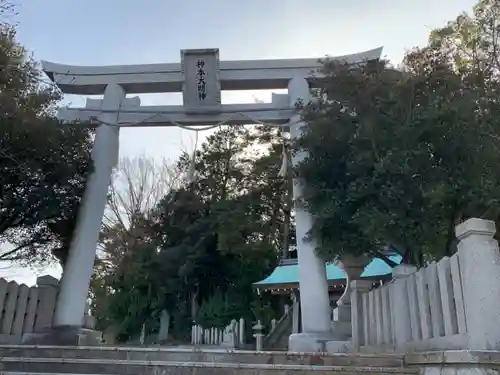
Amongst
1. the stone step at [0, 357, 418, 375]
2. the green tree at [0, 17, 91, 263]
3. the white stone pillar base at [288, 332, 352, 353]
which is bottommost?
the stone step at [0, 357, 418, 375]

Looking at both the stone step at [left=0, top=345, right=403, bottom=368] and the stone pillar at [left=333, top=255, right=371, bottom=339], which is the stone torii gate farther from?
the stone step at [left=0, top=345, right=403, bottom=368]

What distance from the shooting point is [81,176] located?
686 cm

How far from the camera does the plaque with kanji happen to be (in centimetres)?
690

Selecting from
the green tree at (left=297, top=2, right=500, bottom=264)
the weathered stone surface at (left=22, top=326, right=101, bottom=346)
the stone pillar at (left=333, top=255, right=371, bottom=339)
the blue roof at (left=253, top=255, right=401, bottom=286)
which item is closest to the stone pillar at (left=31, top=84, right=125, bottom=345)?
the weathered stone surface at (left=22, top=326, right=101, bottom=346)

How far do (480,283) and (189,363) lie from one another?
1963 millimetres

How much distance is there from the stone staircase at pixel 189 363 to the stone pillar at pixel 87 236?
8.06ft

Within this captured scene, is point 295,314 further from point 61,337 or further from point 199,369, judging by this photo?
point 199,369

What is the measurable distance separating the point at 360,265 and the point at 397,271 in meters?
2.01

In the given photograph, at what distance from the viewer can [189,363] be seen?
129 inches

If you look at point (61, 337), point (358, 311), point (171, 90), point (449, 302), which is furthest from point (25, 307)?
point (449, 302)

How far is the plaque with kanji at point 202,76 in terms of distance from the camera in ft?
22.6

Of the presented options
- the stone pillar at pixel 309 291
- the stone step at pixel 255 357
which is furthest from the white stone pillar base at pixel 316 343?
the stone step at pixel 255 357

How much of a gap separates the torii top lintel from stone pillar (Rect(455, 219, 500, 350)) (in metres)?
4.31

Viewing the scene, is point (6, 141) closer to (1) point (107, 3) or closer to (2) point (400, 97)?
(1) point (107, 3)
